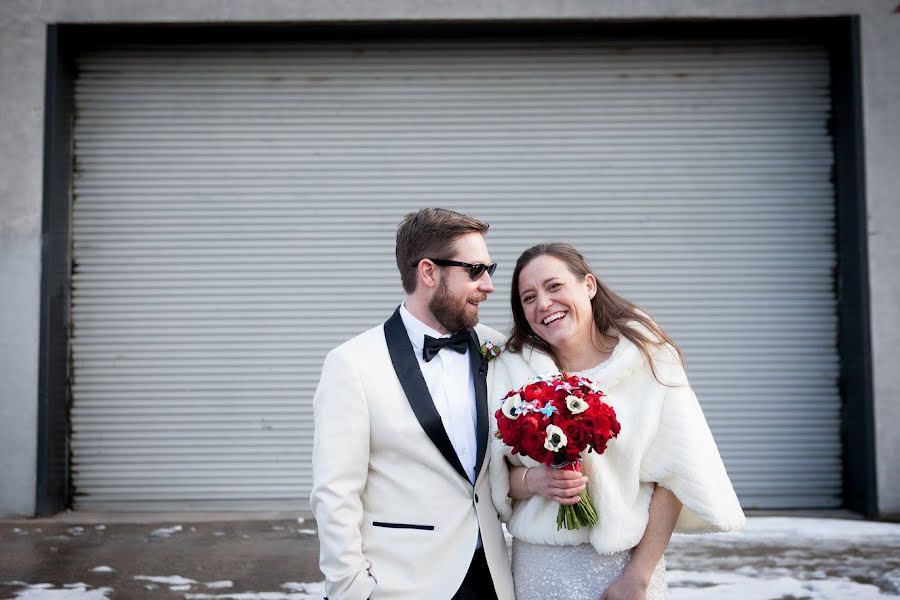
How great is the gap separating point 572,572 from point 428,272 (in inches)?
48.7

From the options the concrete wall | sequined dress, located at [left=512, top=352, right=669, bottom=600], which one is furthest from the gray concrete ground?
sequined dress, located at [left=512, top=352, right=669, bottom=600]

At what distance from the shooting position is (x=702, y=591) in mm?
5059

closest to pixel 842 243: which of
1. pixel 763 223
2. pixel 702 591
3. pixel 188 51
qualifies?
pixel 763 223

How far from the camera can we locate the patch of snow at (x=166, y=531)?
6.83 m

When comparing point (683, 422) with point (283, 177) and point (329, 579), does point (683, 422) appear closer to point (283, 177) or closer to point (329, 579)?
point (329, 579)

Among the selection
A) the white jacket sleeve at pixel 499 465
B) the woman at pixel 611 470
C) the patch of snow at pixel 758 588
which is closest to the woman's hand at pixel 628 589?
the woman at pixel 611 470

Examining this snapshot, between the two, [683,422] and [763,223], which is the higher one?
[763,223]

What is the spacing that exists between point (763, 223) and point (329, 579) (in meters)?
6.80

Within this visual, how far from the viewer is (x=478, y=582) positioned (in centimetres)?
279

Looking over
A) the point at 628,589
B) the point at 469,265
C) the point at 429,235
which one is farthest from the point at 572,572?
the point at 429,235

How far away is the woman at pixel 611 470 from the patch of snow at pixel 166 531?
4.97 m

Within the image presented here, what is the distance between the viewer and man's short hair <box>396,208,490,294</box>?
2.92 m

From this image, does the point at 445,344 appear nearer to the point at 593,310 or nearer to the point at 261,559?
the point at 593,310

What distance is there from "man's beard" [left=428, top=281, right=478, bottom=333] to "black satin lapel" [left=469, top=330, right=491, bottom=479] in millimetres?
99
